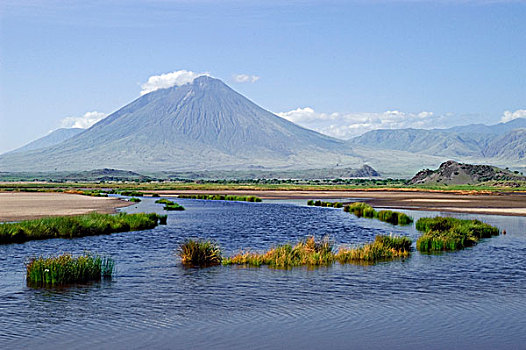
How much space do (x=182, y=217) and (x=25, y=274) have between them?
86.5ft

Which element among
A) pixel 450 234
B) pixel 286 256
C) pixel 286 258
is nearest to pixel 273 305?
pixel 286 258

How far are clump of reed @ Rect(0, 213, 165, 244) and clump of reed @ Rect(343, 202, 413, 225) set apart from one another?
16.3 metres

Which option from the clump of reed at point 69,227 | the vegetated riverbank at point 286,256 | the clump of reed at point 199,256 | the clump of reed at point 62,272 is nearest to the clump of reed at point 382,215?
the clump of reed at point 69,227

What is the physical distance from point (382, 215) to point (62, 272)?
103 feet

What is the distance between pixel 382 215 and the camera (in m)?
48.1

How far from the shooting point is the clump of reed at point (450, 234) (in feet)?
97.0

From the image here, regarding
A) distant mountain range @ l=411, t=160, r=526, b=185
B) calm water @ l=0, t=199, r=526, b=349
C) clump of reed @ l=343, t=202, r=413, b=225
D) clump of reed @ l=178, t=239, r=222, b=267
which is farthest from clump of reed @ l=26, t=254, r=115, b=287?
distant mountain range @ l=411, t=160, r=526, b=185

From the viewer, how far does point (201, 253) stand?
24.4 metres

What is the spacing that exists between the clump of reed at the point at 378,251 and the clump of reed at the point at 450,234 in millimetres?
1646

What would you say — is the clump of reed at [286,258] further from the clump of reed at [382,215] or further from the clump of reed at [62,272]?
the clump of reed at [382,215]

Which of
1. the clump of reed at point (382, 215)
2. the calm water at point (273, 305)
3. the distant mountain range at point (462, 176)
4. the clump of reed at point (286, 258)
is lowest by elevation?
the calm water at point (273, 305)

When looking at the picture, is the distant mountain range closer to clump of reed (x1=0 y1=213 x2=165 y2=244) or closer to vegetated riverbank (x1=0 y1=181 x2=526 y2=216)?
vegetated riverbank (x1=0 y1=181 x2=526 y2=216)

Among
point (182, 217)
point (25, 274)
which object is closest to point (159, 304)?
point (25, 274)

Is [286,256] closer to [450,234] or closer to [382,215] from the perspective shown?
[450,234]
